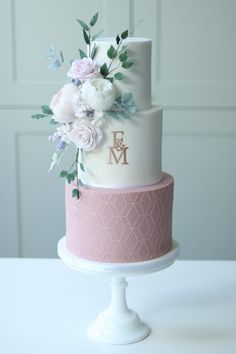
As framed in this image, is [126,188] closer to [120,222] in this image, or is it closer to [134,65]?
[120,222]

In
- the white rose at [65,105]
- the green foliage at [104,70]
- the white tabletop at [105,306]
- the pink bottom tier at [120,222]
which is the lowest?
the white tabletop at [105,306]

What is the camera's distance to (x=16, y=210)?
324cm

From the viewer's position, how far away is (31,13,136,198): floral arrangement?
128 centimetres

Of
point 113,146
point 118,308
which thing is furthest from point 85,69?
point 118,308

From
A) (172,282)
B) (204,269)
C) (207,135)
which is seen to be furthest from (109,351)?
(207,135)

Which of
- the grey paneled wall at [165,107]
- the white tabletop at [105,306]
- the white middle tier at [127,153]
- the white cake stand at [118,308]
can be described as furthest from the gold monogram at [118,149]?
the grey paneled wall at [165,107]

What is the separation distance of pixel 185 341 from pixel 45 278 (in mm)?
474

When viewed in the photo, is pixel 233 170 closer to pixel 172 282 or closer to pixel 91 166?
pixel 172 282

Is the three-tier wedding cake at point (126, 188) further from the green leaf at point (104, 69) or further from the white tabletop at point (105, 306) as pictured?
the white tabletop at point (105, 306)

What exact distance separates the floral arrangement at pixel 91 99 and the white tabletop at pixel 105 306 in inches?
15.4

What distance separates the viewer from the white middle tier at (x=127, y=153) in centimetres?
132

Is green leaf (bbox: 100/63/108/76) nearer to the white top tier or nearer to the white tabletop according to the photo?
the white top tier

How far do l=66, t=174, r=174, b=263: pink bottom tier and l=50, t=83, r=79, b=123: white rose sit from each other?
0.48 ft

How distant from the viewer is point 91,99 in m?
1.28
